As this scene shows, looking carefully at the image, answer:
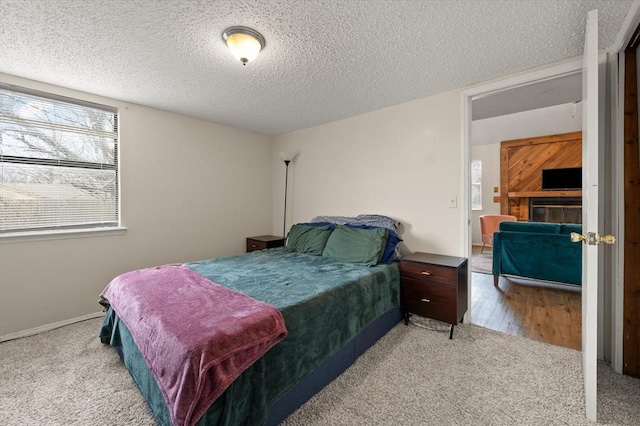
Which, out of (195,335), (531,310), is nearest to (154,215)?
(195,335)

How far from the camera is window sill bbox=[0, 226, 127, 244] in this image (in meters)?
2.43

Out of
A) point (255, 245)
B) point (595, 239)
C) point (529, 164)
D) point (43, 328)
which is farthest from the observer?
point (529, 164)

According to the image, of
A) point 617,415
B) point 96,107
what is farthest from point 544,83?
point 96,107

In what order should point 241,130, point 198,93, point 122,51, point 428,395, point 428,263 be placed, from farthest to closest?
point 241,130, point 198,93, point 428,263, point 122,51, point 428,395

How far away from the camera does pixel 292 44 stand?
6.36ft

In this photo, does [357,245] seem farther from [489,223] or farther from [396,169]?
[489,223]

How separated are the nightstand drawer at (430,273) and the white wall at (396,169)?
474 millimetres

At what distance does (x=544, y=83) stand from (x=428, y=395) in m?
2.80

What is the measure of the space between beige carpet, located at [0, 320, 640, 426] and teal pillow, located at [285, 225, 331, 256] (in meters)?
1.23

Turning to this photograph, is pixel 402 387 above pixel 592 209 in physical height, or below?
below

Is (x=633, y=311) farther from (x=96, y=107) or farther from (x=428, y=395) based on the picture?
(x=96, y=107)

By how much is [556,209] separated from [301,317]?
7.32 metres

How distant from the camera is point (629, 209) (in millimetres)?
1861

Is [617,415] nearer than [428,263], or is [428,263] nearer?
[617,415]
